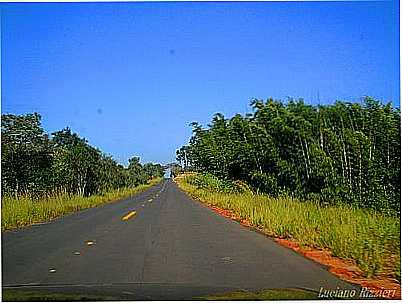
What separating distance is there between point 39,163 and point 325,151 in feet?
64.0

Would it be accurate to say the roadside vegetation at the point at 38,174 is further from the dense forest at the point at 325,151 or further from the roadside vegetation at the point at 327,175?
the dense forest at the point at 325,151

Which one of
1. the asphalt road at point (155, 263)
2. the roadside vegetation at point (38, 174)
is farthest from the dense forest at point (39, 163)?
the asphalt road at point (155, 263)

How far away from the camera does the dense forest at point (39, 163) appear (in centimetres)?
2942

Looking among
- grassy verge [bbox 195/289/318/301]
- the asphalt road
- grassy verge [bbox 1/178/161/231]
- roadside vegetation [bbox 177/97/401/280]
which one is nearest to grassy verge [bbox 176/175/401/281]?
roadside vegetation [bbox 177/97/401/280]

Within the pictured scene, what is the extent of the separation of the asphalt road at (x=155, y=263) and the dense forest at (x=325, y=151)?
5.36 meters

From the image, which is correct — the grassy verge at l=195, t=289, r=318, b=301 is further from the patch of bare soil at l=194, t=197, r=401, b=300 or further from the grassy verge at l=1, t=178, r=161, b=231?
the grassy verge at l=1, t=178, r=161, b=231

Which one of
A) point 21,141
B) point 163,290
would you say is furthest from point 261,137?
point 163,290

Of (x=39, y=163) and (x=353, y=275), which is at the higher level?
(x=39, y=163)

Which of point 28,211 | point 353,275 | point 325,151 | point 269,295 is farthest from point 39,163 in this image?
point 269,295

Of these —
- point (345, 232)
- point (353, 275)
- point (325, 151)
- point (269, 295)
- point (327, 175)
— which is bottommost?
point (353, 275)

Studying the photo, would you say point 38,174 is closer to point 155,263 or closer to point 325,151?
point 325,151

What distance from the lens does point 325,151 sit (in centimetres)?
2039

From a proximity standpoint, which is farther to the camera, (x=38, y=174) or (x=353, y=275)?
(x=38, y=174)

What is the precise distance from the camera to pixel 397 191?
18.2 m
